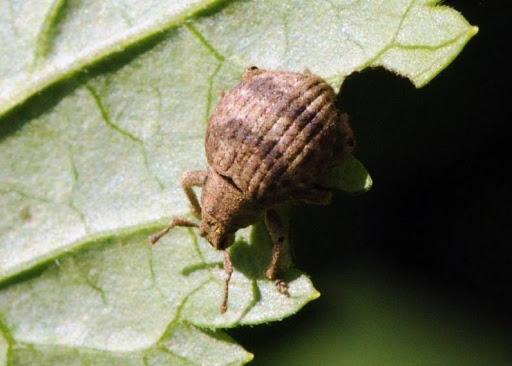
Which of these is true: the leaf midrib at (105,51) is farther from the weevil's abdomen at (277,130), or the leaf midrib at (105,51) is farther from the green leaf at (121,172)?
the weevil's abdomen at (277,130)

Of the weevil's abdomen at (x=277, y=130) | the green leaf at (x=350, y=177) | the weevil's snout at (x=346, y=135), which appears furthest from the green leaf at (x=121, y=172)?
the green leaf at (x=350, y=177)

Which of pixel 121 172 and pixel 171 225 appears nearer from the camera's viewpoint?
pixel 171 225

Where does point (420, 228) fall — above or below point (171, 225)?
above

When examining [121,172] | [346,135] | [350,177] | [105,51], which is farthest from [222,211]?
[105,51]

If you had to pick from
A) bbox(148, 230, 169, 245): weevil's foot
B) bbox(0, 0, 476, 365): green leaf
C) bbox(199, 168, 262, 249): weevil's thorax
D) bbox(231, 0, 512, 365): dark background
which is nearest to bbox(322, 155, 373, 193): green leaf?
bbox(231, 0, 512, 365): dark background

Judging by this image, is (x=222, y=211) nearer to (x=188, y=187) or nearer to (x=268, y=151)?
(x=188, y=187)

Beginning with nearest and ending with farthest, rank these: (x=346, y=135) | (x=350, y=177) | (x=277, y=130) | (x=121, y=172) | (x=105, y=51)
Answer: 1. (x=277, y=130)
2. (x=346, y=135)
3. (x=350, y=177)
4. (x=105, y=51)
5. (x=121, y=172)

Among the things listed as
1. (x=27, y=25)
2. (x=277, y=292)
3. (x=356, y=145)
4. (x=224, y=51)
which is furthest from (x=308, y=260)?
(x=27, y=25)
